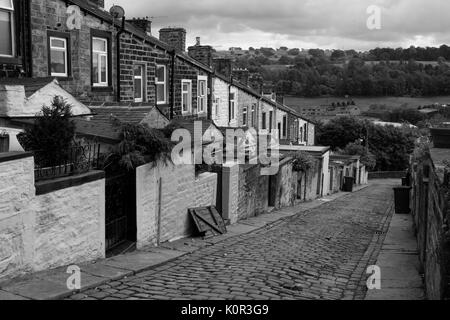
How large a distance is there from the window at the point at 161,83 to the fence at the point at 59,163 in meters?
11.8

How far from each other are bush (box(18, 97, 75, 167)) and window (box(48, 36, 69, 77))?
246 inches

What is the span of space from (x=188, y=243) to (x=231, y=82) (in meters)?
18.9

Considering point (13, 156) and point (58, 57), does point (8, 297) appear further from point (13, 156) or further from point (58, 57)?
point (58, 57)

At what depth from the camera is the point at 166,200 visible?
1134 cm

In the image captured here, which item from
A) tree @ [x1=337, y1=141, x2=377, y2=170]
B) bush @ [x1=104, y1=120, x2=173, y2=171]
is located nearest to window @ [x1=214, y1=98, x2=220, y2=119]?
bush @ [x1=104, y1=120, x2=173, y2=171]

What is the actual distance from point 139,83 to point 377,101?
273 ft

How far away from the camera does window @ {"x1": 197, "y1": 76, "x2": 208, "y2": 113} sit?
24.8 m

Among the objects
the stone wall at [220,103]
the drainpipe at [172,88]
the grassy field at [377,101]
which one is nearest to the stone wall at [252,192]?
the drainpipe at [172,88]

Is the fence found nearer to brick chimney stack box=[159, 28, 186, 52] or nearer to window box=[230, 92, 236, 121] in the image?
brick chimney stack box=[159, 28, 186, 52]

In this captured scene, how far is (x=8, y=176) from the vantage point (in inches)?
275

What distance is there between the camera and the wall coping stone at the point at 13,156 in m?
6.89

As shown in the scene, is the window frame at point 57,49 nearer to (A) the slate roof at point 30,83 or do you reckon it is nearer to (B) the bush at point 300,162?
(A) the slate roof at point 30,83

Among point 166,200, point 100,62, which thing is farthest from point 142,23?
point 166,200

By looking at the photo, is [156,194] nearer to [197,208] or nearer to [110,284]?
[197,208]
